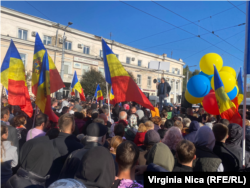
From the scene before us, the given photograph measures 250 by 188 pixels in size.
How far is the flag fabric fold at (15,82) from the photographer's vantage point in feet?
17.4

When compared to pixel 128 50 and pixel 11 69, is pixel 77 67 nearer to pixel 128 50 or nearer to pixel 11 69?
pixel 128 50

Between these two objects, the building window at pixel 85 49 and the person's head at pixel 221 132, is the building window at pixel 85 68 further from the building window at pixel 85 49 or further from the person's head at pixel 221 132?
the person's head at pixel 221 132

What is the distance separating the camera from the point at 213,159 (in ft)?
8.77

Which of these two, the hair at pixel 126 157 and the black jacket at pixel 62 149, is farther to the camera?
the black jacket at pixel 62 149

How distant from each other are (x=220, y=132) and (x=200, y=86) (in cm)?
355

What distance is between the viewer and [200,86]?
21.3ft

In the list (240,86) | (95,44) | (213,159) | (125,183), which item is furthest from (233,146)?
(95,44)

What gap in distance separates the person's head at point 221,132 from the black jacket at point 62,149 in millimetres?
2013

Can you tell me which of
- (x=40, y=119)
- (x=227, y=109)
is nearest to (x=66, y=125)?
(x=40, y=119)

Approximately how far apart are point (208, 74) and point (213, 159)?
189 inches

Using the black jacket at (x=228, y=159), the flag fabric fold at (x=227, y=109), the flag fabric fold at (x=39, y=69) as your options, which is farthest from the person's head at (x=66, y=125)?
the flag fabric fold at (x=227, y=109)

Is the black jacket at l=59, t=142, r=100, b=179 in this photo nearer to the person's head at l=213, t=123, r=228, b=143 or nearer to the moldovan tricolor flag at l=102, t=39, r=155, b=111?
the person's head at l=213, t=123, r=228, b=143

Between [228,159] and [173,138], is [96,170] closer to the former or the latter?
[173,138]

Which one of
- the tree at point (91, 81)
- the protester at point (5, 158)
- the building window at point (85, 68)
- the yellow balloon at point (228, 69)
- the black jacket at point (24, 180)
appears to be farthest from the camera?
the building window at point (85, 68)
